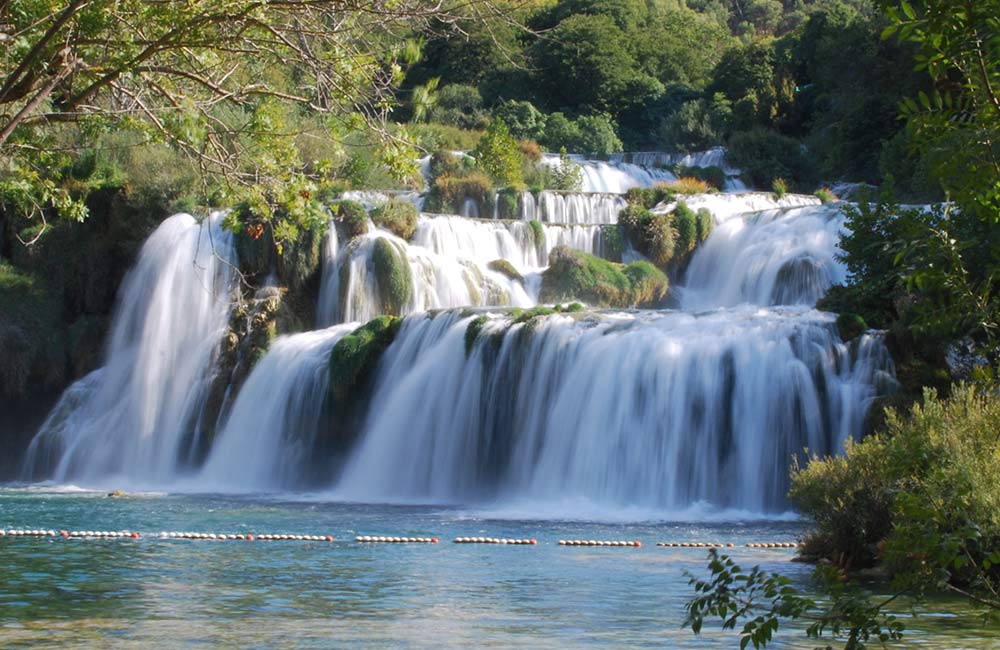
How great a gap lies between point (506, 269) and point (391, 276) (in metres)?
3.38

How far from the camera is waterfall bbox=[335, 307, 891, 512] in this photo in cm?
2284

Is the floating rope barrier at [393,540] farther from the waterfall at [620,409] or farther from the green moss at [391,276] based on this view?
the green moss at [391,276]

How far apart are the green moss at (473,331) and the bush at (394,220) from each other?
7897 millimetres

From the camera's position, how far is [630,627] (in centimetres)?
1133

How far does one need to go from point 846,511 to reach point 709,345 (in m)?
9.98

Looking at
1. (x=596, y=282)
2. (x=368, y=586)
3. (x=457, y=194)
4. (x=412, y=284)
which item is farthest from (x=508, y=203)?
(x=368, y=586)

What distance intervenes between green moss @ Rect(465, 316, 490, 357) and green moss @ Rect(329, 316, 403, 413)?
2390mm

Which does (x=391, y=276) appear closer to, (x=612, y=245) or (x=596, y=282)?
(x=596, y=282)

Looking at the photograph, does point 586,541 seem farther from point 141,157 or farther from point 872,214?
point 141,157

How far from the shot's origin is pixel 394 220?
34344 mm

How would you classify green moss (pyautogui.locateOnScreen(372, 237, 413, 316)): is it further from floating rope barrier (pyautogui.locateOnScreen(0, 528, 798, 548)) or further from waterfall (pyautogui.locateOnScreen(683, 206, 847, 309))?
floating rope barrier (pyautogui.locateOnScreen(0, 528, 798, 548))

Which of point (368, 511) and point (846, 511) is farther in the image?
point (368, 511)

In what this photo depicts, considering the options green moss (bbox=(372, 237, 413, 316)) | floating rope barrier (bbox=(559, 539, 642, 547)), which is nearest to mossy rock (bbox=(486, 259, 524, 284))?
green moss (bbox=(372, 237, 413, 316))

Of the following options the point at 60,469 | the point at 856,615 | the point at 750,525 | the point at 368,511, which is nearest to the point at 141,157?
the point at 60,469
